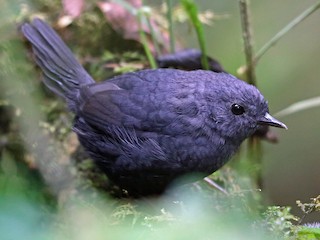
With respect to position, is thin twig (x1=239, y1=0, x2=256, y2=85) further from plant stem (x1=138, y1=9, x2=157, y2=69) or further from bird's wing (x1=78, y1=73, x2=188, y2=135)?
bird's wing (x1=78, y1=73, x2=188, y2=135)

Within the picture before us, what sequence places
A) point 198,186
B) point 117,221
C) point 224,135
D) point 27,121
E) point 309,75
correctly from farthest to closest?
point 309,75, point 27,121, point 198,186, point 224,135, point 117,221

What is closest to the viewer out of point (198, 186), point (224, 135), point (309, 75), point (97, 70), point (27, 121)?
point (224, 135)

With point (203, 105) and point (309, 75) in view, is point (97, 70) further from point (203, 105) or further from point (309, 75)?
point (309, 75)

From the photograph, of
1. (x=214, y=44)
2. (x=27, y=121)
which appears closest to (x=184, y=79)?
(x=27, y=121)

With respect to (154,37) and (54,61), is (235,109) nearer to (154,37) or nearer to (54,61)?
(154,37)

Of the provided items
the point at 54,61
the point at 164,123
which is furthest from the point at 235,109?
the point at 54,61

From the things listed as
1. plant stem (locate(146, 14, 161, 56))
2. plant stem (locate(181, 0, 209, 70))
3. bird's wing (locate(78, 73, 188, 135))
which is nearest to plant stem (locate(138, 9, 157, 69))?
plant stem (locate(146, 14, 161, 56))

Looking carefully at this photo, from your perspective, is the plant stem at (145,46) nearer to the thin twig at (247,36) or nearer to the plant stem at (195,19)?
the plant stem at (195,19)
